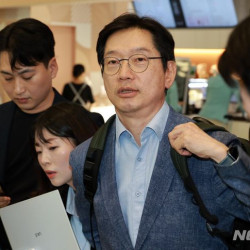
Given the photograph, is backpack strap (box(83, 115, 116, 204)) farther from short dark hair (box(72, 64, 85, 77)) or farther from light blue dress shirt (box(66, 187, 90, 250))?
short dark hair (box(72, 64, 85, 77))

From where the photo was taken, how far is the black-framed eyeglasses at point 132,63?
1.76m

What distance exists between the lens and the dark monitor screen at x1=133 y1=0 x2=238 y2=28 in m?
6.41

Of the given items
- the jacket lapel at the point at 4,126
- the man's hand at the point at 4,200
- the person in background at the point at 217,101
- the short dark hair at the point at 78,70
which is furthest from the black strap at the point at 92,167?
the short dark hair at the point at 78,70

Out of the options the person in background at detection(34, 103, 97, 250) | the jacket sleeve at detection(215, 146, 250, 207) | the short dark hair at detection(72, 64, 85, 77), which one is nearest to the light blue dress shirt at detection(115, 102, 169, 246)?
the jacket sleeve at detection(215, 146, 250, 207)

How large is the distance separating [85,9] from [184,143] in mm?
9646

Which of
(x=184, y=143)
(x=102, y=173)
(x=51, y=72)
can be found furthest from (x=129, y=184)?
(x=51, y=72)

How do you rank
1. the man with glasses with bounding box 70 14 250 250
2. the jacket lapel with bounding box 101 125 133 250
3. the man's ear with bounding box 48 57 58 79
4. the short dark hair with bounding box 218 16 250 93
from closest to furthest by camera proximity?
the short dark hair with bounding box 218 16 250 93 → the man with glasses with bounding box 70 14 250 250 → the jacket lapel with bounding box 101 125 133 250 → the man's ear with bounding box 48 57 58 79

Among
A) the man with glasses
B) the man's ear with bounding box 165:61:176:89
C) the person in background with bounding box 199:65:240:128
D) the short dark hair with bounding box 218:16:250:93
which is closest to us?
the short dark hair with bounding box 218:16:250:93

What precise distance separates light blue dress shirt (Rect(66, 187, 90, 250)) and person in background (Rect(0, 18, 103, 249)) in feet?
0.87

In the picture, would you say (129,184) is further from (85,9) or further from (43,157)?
(85,9)

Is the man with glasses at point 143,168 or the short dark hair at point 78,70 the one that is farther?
the short dark hair at point 78,70

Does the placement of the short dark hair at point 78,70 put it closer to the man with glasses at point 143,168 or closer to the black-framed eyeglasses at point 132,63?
the man with glasses at point 143,168

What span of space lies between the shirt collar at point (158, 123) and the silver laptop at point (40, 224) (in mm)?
413

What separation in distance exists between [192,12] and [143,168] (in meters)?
5.68
